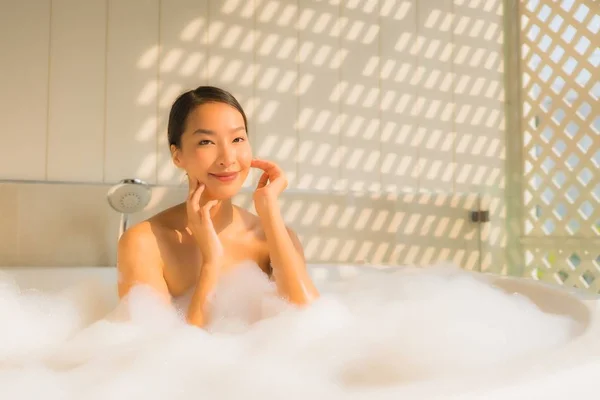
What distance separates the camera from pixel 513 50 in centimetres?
252

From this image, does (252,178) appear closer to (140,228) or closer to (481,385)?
(140,228)

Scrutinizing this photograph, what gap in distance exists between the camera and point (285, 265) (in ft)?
4.01

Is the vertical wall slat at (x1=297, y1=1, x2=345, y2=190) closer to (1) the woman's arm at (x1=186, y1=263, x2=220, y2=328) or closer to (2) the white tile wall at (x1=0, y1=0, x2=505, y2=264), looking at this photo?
(2) the white tile wall at (x1=0, y1=0, x2=505, y2=264)

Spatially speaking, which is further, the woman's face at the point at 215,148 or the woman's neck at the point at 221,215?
the woman's neck at the point at 221,215

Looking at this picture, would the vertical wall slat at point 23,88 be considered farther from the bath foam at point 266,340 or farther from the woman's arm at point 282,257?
the woman's arm at point 282,257

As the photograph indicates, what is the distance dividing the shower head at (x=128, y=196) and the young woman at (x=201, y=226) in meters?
0.58

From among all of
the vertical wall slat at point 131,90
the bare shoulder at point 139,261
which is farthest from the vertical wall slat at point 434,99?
the bare shoulder at point 139,261

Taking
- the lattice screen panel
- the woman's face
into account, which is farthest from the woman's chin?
the lattice screen panel

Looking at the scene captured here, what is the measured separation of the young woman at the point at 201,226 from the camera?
1.18 metres

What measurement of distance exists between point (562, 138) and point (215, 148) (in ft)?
5.63

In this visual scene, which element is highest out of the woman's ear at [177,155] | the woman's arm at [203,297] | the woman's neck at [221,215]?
the woman's ear at [177,155]

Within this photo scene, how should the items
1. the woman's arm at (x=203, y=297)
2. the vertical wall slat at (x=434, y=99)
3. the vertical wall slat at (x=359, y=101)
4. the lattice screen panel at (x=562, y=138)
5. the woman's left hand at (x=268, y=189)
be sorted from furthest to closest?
1. the vertical wall slat at (x=434, y=99)
2. the vertical wall slat at (x=359, y=101)
3. the lattice screen panel at (x=562, y=138)
4. the woman's left hand at (x=268, y=189)
5. the woman's arm at (x=203, y=297)

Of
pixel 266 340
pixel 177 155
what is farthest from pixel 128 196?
pixel 266 340

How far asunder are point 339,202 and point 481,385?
1700 mm
